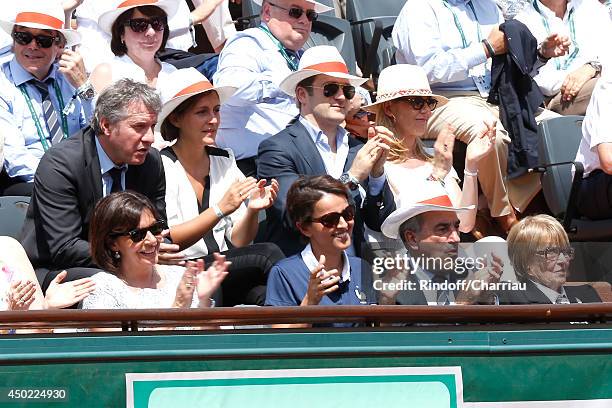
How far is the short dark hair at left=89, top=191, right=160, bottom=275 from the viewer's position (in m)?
4.64

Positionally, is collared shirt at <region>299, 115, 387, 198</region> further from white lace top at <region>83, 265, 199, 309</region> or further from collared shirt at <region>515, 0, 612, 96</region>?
collared shirt at <region>515, 0, 612, 96</region>

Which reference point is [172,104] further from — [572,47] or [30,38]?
[572,47]

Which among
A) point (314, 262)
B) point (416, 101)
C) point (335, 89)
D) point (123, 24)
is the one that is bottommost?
point (314, 262)

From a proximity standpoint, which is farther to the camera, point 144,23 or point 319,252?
point 144,23

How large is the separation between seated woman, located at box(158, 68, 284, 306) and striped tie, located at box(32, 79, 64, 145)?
53 cm

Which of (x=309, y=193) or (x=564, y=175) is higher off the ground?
(x=309, y=193)

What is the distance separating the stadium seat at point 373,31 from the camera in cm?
775

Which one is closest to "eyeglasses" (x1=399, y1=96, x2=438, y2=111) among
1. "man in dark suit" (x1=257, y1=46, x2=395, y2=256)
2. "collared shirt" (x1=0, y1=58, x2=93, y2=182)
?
"man in dark suit" (x1=257, y1=46, x2=395, y2=256)

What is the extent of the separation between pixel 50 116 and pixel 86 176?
3.20 feet

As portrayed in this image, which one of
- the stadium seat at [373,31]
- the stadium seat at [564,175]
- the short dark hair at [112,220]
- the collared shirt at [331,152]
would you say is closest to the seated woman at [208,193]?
the collared shirt at [331,152]

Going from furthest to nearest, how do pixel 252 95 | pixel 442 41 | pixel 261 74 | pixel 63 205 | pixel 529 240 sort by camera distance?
pixel 442 41
pixel 261 74
pixel 252 95
pixel 63 205
pixel 529 240

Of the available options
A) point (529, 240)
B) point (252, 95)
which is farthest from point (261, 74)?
point (529, 240)

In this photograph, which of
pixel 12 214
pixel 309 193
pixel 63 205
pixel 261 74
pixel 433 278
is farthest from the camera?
pixel 261 74

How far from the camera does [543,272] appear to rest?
4.32 m
